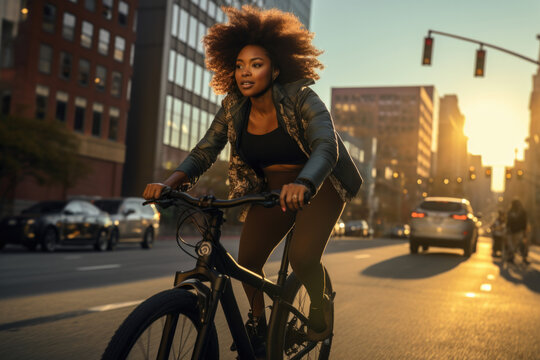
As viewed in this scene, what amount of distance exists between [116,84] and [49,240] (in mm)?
28593

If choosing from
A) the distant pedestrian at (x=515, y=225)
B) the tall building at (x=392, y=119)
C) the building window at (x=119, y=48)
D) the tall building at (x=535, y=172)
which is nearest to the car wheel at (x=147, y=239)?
the distant pedestrian at (x=515, y=225)

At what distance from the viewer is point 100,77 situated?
143 ft

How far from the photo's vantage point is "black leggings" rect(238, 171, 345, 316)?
366cm

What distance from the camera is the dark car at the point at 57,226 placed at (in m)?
17.6

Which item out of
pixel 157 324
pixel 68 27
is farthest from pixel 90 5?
pixel 157 324

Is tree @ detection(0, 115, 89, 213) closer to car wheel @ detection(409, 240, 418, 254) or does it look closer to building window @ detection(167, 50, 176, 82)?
car wheel @ detection(409, 240, 418, 254)

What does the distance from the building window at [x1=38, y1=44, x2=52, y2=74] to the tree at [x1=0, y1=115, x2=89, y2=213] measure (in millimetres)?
11461

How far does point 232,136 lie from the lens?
3723 millimetres

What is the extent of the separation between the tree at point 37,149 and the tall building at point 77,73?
6.93 meters

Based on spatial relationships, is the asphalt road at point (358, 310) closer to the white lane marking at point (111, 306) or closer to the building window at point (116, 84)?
the white lane marking at point (111, 306)

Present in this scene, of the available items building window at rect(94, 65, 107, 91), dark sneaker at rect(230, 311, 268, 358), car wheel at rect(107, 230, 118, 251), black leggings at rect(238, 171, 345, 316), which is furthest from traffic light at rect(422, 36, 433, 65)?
building window at rect(94, 65, 107, 91)

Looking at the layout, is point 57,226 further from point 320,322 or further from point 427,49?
point 320,322

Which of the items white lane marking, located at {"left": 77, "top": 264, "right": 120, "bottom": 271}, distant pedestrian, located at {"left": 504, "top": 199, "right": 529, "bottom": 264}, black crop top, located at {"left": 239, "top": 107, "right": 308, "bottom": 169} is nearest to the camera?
black crop top, located at {"left": 239, "top": 107, "right": 308, "bottom": 169}

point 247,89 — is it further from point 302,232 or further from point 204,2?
point 204,2
